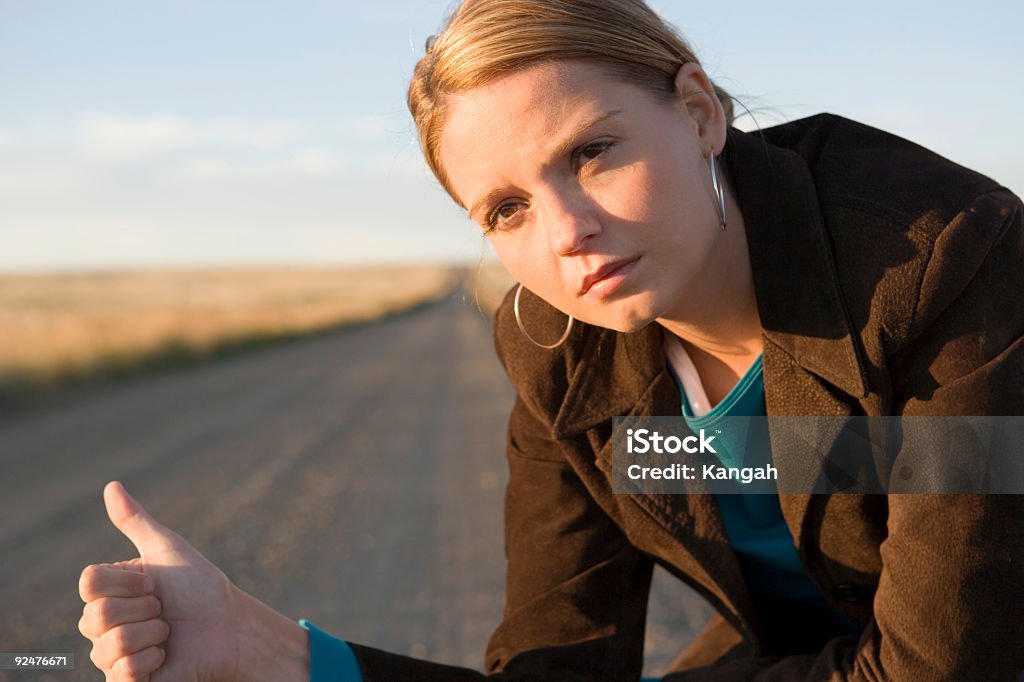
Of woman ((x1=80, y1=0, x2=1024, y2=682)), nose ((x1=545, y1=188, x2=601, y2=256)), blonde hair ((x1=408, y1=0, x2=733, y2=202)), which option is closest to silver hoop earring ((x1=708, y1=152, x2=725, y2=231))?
woman ((x1=80, y1=0, x2=1024, y2=682))

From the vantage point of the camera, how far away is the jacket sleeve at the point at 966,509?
158 cm

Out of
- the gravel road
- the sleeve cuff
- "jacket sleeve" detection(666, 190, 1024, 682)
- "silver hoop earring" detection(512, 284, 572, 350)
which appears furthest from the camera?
the gravel road

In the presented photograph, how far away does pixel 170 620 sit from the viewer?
1.78 meters

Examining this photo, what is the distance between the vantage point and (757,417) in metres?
1.98

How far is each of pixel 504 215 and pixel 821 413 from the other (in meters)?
0.60

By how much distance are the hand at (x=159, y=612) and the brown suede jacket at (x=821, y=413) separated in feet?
0.84

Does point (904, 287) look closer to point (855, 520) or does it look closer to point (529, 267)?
point (855, 520)

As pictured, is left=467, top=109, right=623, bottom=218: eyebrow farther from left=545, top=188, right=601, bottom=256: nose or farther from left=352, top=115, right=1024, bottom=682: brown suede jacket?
left=352, top=115, right=1024, bottom=682: brown suede jacket

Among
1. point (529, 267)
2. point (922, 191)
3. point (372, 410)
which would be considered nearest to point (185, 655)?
point (529, 267)

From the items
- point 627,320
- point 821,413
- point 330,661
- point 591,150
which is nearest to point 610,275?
point 627,320

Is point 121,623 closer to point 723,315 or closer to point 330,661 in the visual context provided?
point 330,661

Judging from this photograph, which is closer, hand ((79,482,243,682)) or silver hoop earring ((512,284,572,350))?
hand ((79,482,243,682))

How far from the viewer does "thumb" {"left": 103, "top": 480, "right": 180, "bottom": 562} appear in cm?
181

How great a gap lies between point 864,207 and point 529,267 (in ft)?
1.74
